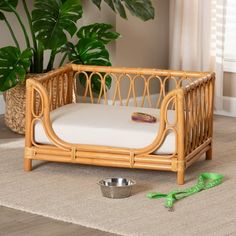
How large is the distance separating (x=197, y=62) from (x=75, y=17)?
4.50 ft

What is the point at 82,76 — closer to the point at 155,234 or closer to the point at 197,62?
the point at 197,62

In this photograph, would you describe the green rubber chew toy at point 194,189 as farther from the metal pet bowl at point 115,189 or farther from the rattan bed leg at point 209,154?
the rattan bed leg at point 209,154

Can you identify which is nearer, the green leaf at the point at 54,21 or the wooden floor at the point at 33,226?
the wooden floor at the point at 33,226

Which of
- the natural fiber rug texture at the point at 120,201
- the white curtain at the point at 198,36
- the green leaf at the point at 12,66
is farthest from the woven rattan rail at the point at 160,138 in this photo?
the white curtain at the point at 198,36

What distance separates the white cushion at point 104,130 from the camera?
4273mm

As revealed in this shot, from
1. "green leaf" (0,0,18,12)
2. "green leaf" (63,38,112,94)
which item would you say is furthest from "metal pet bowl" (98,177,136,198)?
"green leaf" (0,0,18,12)

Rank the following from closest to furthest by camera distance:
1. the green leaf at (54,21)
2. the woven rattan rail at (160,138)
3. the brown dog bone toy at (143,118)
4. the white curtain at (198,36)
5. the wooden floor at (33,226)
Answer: the wooden floor at (33,226) → the woven rattan rail at (160,138) → the brown dog bone toy at (143,118) → the green leaf at (54,21) → the white curtain at (198,36)

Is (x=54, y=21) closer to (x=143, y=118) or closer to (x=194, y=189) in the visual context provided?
(x=143, y=118)

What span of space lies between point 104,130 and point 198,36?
6.86 feet

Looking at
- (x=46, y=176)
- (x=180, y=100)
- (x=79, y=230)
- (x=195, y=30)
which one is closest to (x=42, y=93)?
(x=46, y=176)

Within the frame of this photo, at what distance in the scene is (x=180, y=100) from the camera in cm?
417

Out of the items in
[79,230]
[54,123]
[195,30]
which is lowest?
[79,230]

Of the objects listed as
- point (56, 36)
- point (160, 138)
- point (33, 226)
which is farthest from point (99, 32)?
point (33, 226)

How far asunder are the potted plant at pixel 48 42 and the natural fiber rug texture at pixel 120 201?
65cm
